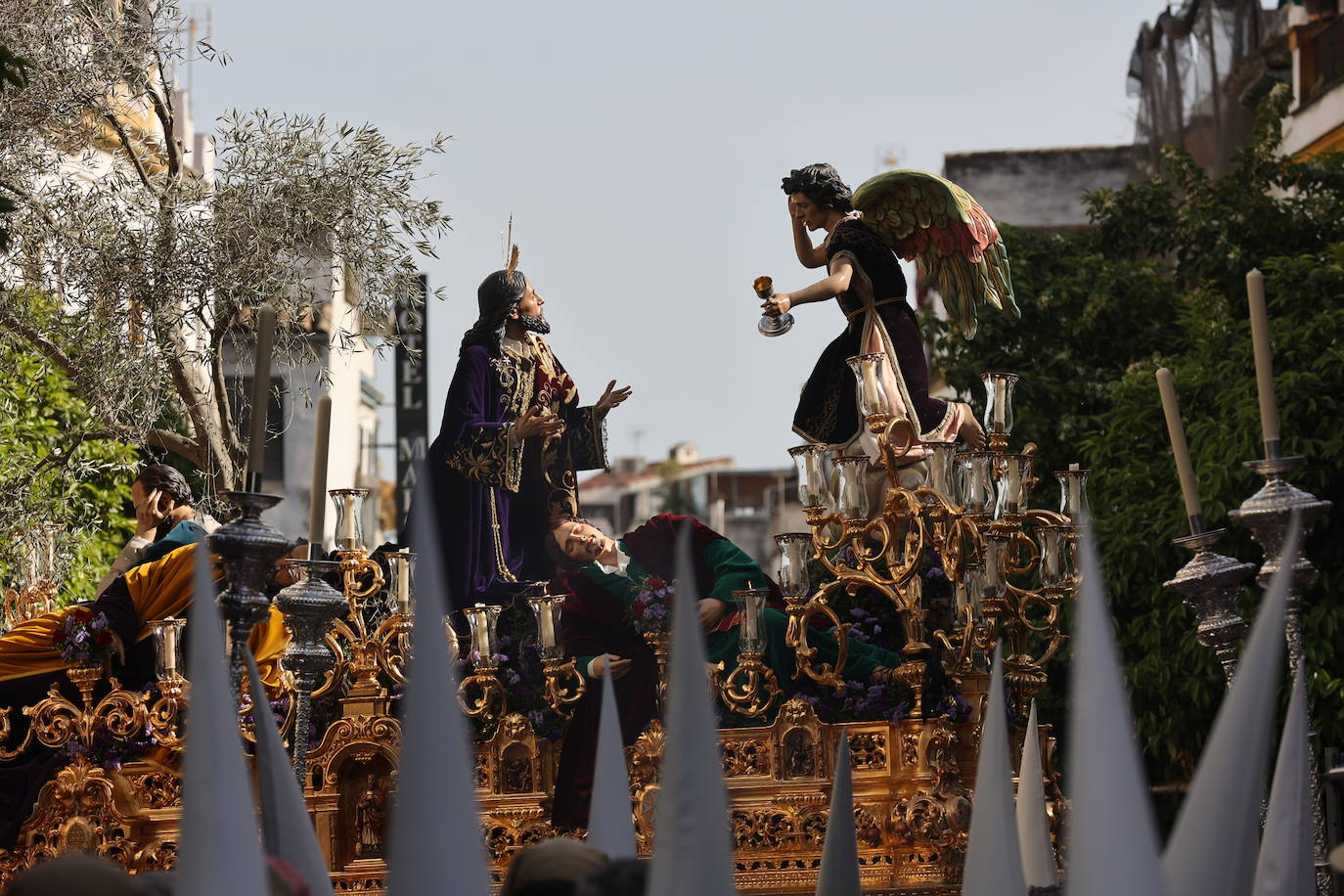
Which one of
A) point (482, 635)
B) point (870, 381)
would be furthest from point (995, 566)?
point (482, 635)

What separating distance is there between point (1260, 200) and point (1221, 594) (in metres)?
14.7

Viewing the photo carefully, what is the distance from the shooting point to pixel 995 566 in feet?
24.0

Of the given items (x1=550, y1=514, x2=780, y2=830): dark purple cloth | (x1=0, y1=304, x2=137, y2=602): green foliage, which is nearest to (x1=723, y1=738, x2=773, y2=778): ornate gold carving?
(x1=550, y1=514, x2=780, y2=830): dark purple cloth

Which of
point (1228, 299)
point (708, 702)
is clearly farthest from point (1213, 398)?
point (708, 702)

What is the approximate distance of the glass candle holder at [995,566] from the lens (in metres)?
7.31

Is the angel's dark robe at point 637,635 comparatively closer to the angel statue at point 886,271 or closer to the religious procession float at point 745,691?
the religious procession float at point 745,691

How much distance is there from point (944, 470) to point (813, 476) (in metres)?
0.56

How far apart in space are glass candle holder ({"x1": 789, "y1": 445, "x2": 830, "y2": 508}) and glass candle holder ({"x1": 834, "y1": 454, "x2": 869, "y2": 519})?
0.10 m

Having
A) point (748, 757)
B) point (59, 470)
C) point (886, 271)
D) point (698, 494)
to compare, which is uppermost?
point (698, 494)

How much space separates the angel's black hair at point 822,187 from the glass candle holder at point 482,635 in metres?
2.61

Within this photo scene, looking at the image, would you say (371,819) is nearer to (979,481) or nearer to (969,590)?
(969,590)

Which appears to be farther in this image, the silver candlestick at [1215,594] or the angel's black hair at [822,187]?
the angel's black hair at [822,187]

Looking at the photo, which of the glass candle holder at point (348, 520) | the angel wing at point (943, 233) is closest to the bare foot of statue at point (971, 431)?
the angel wing at point (943, 233)

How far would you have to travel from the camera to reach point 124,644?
8.05 metres
